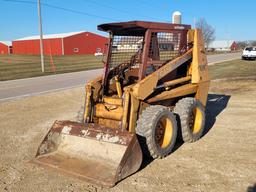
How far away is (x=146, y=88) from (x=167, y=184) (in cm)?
158

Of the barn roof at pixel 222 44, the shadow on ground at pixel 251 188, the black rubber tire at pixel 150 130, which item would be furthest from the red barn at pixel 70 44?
the barn roof at pixel 222 44

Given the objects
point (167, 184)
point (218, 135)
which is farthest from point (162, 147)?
point (218, 135)

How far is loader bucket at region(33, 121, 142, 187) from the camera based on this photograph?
169 inches

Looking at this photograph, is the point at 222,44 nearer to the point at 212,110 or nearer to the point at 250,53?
the point at 250,53

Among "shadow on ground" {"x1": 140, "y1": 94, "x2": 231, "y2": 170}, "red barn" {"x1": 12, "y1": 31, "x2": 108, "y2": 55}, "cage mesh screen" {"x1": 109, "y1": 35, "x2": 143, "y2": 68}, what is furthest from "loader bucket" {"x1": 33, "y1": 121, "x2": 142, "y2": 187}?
"red barn" {"x1": 12, "y1": 31, "x2": 108, "y2": 55}

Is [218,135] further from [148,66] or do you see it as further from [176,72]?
[148,66]

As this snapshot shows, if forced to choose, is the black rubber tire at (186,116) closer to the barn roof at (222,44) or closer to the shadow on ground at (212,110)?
the shadow on ground at (212,110)

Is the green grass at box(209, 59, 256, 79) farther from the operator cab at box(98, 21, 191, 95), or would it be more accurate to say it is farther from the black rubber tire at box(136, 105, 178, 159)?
the black rubber tire at box(136, 105, 178, 159)

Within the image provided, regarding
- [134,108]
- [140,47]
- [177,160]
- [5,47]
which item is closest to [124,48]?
[140,47]

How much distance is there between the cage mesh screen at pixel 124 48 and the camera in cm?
602

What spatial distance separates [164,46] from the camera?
581cm

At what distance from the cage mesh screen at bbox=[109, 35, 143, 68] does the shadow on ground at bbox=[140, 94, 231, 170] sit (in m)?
1.83

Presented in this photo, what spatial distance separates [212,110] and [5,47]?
8296 cm

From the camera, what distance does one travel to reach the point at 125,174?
4.31 meters
